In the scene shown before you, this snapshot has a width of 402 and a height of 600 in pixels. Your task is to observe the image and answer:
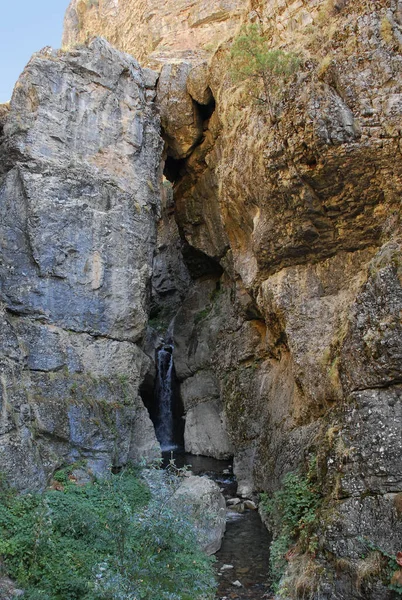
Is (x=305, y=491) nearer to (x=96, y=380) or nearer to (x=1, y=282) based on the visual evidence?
(x=96, y=380)

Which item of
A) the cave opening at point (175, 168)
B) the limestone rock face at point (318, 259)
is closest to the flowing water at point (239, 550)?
the limestone rock face at point (318, 259)

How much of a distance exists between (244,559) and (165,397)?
45.1 feet

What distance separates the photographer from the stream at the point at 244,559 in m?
9.20

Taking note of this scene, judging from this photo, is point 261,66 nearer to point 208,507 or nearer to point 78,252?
point 78,252

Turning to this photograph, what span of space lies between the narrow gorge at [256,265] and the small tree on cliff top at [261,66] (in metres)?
0.06

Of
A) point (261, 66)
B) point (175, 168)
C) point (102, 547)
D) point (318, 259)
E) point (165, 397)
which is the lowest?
point (102, 547)

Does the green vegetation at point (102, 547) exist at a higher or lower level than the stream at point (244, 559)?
higher

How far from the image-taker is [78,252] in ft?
46.6

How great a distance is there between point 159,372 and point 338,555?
17.2 m

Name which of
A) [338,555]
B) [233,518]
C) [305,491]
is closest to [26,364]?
[233,518]

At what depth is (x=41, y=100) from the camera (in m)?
14.9

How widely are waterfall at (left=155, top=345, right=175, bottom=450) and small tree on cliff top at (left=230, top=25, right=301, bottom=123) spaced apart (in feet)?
47.8

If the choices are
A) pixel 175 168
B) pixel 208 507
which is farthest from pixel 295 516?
pixel 175 168

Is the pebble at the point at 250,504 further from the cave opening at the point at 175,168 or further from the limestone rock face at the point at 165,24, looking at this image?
the limestone rock face at the point at 165,24
